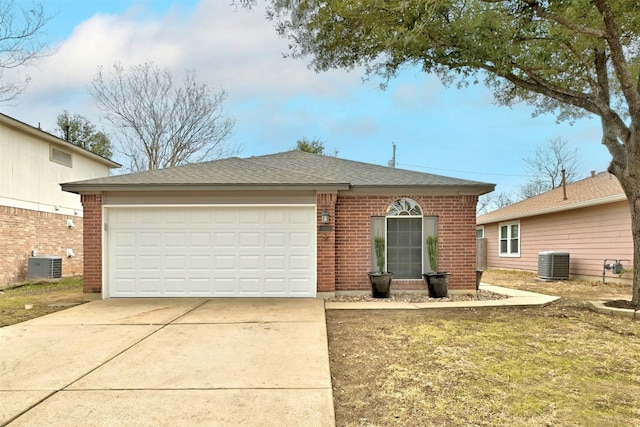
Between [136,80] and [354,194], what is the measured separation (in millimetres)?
17249

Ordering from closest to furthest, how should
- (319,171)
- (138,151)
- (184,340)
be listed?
(184,340) → (319,171) → (138,151)

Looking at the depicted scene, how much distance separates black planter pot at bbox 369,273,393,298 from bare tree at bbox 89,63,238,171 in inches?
672

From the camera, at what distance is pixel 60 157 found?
50.0ft

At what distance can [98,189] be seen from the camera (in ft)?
29.9

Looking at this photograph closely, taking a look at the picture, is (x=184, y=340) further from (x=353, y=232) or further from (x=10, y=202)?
(x=10, y=202)

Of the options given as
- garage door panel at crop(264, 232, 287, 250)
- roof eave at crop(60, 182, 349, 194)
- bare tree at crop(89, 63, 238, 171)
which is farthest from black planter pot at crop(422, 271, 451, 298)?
bare tree at crop(89, 63, 238, 171)

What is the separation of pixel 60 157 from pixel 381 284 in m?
12.9

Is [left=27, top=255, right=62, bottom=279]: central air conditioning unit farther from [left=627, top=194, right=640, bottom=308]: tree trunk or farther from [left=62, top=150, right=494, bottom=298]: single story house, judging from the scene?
[left=627, top=194, right=640, bottom=308]: tree trunk

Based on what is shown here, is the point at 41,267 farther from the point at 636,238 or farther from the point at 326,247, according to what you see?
the point at 636,238

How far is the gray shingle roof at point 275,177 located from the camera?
905cm

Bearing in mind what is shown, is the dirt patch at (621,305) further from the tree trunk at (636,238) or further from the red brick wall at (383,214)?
the red brick wall at (383,214)

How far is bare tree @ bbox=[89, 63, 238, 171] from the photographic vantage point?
21688mm

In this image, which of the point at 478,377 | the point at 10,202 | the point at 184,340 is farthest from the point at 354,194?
the point at 10,202

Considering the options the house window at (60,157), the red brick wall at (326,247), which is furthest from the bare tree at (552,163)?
the house window at (60,157)
